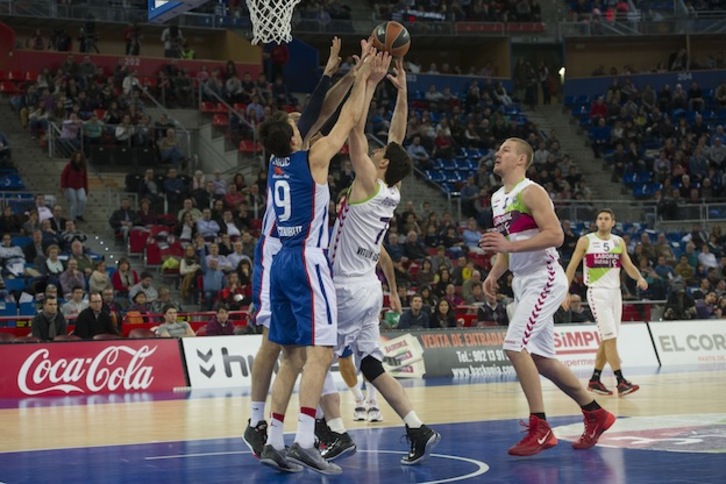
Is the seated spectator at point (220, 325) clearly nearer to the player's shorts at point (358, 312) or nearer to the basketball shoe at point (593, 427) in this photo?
the player's shorts at point (358, 312)

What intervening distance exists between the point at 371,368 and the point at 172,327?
1034 centimetres

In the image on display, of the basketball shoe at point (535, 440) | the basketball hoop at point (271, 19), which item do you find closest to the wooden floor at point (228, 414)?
the basketball shoe at point (535, 440)

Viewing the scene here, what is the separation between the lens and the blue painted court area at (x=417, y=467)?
24.5ft

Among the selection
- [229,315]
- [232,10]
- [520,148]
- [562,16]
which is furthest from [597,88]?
[520,148]

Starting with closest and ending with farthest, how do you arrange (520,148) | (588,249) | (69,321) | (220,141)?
(520,148) < (588,249) < (69,321) < (220,141)

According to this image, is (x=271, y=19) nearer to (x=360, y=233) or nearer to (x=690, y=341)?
(x=360, y=233)

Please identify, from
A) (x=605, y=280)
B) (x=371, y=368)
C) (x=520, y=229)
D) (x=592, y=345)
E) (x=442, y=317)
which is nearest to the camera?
(x=371, y=368)

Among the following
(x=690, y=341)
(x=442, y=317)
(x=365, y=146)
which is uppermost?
(x=365, y=146)

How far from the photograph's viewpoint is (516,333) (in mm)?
8820

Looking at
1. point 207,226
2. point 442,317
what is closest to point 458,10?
point 207,226

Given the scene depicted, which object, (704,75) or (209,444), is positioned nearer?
(209,444)

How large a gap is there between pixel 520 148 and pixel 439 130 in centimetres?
2399

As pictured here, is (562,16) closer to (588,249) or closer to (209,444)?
(588,249)

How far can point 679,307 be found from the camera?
2364 cm
